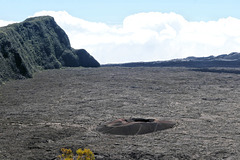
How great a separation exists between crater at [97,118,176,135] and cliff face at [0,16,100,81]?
21.8m

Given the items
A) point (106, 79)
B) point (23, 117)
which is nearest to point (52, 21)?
point (106, 79)

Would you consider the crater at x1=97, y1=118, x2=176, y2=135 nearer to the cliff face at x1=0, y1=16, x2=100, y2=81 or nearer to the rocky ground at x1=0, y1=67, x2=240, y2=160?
the rocky ground at x1=0, y1=67, x2=240, y2=160

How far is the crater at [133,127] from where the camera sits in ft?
48.7

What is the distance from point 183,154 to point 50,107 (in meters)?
11.5

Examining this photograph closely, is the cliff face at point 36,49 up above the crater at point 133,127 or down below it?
above

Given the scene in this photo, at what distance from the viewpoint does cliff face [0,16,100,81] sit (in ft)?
121

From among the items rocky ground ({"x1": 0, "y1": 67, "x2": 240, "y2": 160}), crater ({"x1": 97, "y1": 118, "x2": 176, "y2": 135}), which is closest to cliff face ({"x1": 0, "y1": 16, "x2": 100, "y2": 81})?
rocky ground ({"x1": 0, "y1": 67, "x2": 240, "y2": 160})

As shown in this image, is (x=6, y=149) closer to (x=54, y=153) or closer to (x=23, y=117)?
(x=54, y=153)

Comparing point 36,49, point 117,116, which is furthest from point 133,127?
point 36,49

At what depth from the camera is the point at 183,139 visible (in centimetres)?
1350

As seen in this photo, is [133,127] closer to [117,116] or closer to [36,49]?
[117,116]

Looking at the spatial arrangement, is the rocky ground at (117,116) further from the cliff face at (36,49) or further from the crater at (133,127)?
the cliff face at (36,49)

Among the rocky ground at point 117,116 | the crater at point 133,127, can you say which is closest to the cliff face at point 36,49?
the rocky ground at point 117,116

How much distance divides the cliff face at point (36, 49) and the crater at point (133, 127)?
2183 centimetres
